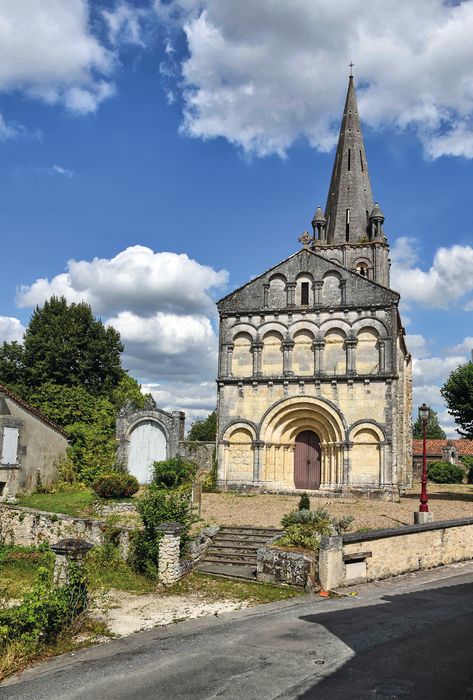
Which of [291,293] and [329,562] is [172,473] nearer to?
[291,293]

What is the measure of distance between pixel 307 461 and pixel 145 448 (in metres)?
8.24

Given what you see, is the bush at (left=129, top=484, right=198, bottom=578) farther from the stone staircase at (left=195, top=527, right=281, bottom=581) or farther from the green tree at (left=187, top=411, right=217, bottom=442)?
the green tree at (left=187, top=411, right=217, bottom=442)

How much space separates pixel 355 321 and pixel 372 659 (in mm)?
21037

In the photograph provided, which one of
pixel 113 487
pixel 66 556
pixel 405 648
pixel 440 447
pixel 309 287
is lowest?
pixel 405 648

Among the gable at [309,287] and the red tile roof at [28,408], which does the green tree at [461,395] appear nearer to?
the gable at [309,287]

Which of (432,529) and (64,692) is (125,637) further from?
(432,529)

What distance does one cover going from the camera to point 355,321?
92.6 ft

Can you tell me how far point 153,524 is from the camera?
14.1 meters

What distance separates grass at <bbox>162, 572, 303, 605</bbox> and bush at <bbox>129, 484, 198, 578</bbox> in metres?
0.99

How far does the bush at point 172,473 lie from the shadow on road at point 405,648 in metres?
15.3

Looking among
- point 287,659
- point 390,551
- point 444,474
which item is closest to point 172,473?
point 390,551

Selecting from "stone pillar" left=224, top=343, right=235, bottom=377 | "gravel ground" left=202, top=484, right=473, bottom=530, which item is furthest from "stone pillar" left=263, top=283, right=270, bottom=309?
"gravel ground" left=202, top=484, right=473, bottom=530

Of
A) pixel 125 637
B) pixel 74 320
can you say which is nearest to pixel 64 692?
pixel 125 637

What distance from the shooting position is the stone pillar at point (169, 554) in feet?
43.0
